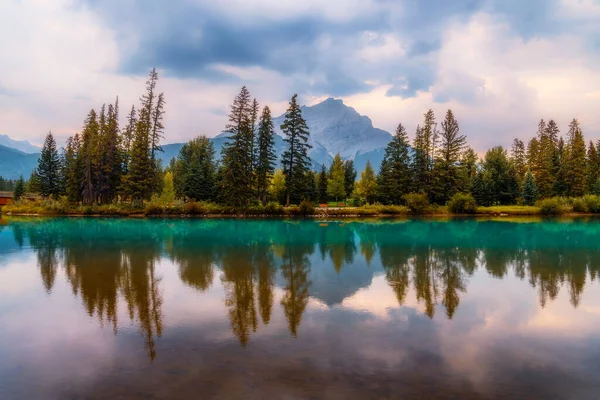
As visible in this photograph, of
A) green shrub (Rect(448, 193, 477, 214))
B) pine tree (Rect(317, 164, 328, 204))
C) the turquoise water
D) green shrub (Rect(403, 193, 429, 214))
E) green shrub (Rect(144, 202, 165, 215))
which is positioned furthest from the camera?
pine tree (Rect(317, 164, 328, 204))

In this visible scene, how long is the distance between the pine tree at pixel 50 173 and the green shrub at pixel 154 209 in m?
30.6

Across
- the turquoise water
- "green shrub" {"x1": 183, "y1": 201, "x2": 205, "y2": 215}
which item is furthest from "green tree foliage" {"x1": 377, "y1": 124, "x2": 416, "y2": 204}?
the turquoise water

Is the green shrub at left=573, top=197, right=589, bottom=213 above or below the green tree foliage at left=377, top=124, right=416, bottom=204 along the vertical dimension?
below

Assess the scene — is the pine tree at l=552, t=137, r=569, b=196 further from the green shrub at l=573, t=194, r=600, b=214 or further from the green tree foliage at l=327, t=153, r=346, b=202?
the green tree foliage at l=327, t=153, r=346, b=202

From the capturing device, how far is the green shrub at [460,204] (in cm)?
5500

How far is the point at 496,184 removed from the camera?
65.2 metres

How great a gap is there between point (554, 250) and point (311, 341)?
19822 millimetres

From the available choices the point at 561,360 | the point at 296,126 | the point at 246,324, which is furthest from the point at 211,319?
the point at 296,126

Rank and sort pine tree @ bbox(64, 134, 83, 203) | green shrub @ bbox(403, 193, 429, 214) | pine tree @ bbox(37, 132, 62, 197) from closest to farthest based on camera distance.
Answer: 1. green shrub @ bbox(403, 193, 429, 214)
2. pine tree @ bbox(64, 134, 83, 203)
3. pine tree @ bbox(37, 132, 62, 197)

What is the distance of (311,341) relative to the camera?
340 inches

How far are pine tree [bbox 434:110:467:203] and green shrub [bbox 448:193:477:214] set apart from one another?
179 inches

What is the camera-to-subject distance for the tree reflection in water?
38.3 ft

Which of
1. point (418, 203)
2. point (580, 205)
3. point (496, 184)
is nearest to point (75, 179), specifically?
point (418, 203)

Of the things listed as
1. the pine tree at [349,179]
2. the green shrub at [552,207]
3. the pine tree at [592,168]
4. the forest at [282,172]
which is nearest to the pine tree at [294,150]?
the forest at [282,172]
